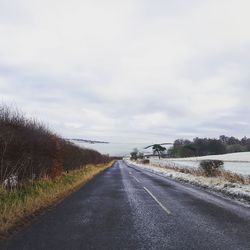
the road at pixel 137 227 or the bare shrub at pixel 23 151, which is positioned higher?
the bare shrub at pixel 23 151

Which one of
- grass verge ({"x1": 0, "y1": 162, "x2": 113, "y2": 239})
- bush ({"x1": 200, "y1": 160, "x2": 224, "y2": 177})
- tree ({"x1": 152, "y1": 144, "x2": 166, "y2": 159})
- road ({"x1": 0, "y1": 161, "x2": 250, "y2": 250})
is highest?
tree ({"x1": 152, "y1": 144, "x2": 166, "y2": 159})

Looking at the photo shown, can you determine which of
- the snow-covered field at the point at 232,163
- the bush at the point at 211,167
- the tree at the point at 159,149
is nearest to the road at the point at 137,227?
the bush at the point at 211,167

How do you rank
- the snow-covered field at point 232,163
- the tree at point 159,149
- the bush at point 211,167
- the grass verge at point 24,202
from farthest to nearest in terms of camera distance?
the tree at point 159,149, the snow-covered field at point 232,163, the bush at point 211,167, the grass verge at point 24,202

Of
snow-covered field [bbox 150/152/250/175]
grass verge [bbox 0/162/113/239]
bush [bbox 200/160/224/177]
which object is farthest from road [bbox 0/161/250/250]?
snow-covered field [bbox 150/152/250/175]

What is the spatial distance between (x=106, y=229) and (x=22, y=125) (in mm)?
7841

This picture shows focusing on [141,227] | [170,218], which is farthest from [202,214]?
[141,227]

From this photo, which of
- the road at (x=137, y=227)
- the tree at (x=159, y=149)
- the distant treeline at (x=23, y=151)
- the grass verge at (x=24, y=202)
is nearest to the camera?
the road at (x=137, y=227)

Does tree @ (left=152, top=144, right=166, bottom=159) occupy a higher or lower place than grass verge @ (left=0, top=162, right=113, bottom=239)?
higher

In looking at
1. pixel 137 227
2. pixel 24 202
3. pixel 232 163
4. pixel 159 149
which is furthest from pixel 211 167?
pixel 159 149

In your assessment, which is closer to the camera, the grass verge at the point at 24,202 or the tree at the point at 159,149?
the grass verge at the point at 24,202

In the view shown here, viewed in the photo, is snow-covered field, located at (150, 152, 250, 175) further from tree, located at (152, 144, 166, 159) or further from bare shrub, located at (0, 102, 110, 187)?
tree, located at (152, 144, 166, 159)

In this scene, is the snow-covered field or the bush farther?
the snow-covered field

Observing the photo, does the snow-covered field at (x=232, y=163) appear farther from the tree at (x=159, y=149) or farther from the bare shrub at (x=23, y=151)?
the tree at (x=159, y=149)

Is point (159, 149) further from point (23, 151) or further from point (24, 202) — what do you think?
point (24, 202)
